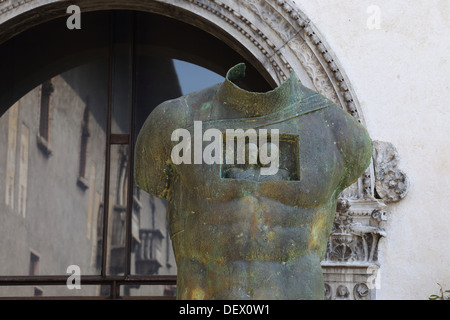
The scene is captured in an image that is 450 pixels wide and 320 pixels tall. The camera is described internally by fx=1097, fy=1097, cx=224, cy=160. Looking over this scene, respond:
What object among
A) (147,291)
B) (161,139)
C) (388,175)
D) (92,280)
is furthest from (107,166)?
(161,139)

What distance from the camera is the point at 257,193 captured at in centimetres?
411

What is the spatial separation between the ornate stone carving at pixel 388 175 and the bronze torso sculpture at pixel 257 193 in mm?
3411

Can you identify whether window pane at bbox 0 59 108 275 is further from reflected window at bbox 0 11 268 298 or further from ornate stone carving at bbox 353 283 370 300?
ornate stone carving at bbox 353 283 370 300

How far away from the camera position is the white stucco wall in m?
7.68

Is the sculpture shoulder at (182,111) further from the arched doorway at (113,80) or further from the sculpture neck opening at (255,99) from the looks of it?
the arched doorway at (113,80)

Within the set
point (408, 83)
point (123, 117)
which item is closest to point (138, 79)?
point (123, 117)

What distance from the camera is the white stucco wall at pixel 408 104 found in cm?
768

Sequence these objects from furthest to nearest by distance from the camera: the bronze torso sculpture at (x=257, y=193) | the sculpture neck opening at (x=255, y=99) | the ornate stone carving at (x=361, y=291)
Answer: the ornate stone carving at (x=361, y=291), the sculpture neck opening at (x=255, y=99), the bronze torso sculpture at (x=257, y=193)

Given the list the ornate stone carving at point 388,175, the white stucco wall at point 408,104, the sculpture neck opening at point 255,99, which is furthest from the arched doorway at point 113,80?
the sculpture neck opening at point 255,99

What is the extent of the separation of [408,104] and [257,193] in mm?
4013

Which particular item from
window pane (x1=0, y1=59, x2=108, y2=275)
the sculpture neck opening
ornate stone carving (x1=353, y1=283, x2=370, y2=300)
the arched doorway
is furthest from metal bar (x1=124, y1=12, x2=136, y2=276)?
the sculpture neck opening

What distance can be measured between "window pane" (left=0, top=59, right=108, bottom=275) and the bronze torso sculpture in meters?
4.65
